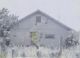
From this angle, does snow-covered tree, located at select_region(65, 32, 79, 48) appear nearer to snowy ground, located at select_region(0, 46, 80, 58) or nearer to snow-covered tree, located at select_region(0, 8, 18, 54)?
snowy ground, located at select_region(0, 46, 80, 58)

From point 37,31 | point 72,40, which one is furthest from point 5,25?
point 72,40

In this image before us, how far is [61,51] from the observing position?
9172mm

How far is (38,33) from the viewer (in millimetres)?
9250

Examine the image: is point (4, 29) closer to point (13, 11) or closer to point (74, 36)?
point (13, 11)

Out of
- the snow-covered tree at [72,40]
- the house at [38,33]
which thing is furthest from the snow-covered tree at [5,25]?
the snow-covered tree at [72,40]

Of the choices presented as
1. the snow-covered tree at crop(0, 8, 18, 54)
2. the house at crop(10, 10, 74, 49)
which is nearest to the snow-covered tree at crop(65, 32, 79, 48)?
the house at crop(10, 10, 74, 49)

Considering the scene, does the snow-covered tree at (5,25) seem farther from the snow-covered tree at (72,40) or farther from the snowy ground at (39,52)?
the snow-covered tree at (72,40)

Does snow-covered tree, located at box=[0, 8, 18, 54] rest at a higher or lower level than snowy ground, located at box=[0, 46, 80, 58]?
higher

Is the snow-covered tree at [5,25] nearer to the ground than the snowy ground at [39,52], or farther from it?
farther from it

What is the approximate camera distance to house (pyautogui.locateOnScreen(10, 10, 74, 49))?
9164 millimetres

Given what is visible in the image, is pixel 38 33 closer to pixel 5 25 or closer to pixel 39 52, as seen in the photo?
pixel 39 52

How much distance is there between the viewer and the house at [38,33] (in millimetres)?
9164

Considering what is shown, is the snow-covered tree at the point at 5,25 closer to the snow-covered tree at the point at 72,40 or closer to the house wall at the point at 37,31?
the house wall at the point at 37,31

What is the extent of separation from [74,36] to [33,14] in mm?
666
